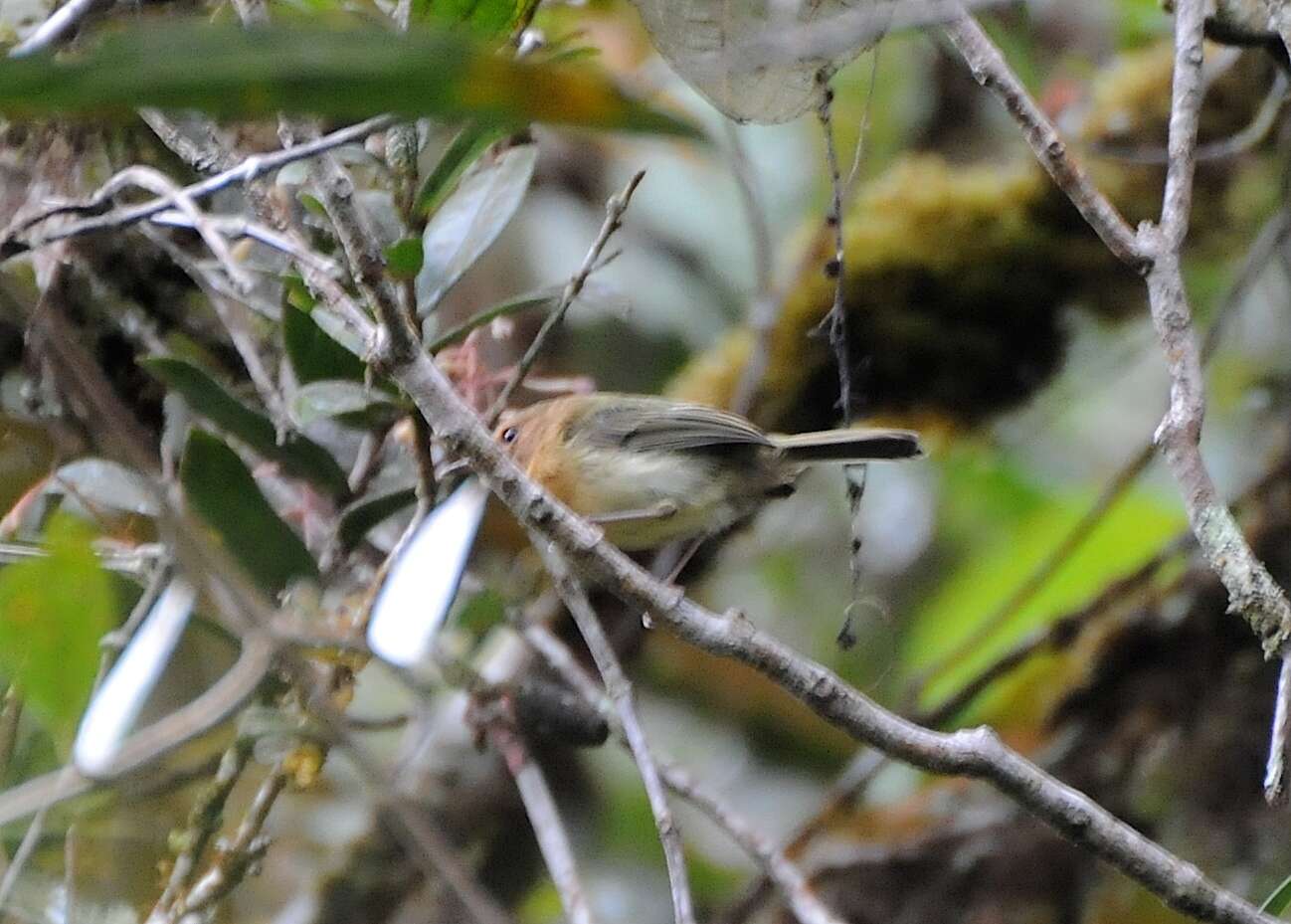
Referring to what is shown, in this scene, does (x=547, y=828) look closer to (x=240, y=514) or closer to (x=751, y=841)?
(x=751, y=841)

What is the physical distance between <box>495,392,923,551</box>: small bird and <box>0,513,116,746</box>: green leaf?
4.08 feet

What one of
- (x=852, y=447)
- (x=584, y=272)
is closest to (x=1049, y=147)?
(x=584, y=272)

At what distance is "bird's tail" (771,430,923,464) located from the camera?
2607 mm

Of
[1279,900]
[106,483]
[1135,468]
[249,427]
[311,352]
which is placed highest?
[1135,468]

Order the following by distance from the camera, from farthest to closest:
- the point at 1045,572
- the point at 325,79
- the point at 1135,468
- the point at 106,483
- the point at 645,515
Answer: the point at 1045,572, the point at 1135,468, the point at 645,515, the point at 106,483, the point at 325,79

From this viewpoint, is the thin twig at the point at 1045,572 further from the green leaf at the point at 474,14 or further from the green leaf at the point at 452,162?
the green leaf at the point at 474,14

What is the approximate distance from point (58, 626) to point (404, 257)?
60cm

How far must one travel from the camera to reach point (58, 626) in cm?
147

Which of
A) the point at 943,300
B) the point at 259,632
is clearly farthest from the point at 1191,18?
the point at 943,300

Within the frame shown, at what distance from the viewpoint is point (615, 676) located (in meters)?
1.72

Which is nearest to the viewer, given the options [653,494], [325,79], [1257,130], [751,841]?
[325,79]

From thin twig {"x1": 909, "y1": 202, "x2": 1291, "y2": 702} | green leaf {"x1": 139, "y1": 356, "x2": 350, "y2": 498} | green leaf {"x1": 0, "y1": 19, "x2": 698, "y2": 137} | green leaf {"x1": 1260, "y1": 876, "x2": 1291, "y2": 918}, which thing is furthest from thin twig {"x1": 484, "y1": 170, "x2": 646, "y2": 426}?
thin twig {"x1": 909, "y1": 202, "x2": 1291, "y2": 702}

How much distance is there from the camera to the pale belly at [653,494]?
2.68 metres

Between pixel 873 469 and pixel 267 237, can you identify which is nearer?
pixel 267 237
